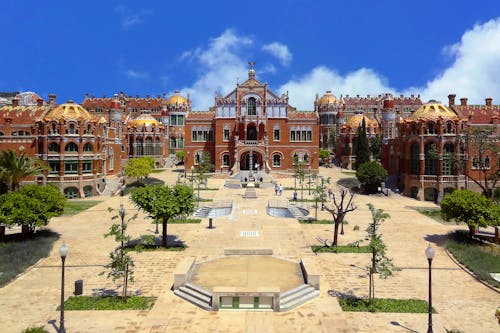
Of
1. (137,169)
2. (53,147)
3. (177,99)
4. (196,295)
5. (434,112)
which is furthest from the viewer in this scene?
(177,99)

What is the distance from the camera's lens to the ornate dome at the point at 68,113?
169 feet

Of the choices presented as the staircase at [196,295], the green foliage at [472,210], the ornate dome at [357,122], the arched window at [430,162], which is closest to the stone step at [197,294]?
the staircase at [196,295]

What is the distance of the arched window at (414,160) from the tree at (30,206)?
43063 mm

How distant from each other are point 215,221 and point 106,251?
1135cm

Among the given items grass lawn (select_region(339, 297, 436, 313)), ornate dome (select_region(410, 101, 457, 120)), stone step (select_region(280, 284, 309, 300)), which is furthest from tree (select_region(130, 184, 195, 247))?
ornate dome (select_region(410, 101, 457, 120))

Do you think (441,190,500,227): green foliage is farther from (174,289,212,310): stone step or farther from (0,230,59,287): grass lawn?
(0,230,59,287): grass lawn

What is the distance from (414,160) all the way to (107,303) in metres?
45.9

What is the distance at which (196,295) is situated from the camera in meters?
18.1

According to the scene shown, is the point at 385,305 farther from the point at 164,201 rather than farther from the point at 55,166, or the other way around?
the point at 55,166

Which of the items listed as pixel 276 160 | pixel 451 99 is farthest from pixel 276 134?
pixel 451 99

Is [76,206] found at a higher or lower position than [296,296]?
higher

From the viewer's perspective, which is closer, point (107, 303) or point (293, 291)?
point (107, 303)

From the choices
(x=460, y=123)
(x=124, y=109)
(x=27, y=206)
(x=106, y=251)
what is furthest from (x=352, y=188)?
(x=124, y=109)

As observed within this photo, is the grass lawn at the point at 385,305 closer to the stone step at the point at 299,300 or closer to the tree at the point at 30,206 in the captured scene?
the stone step at the point at 299,300
